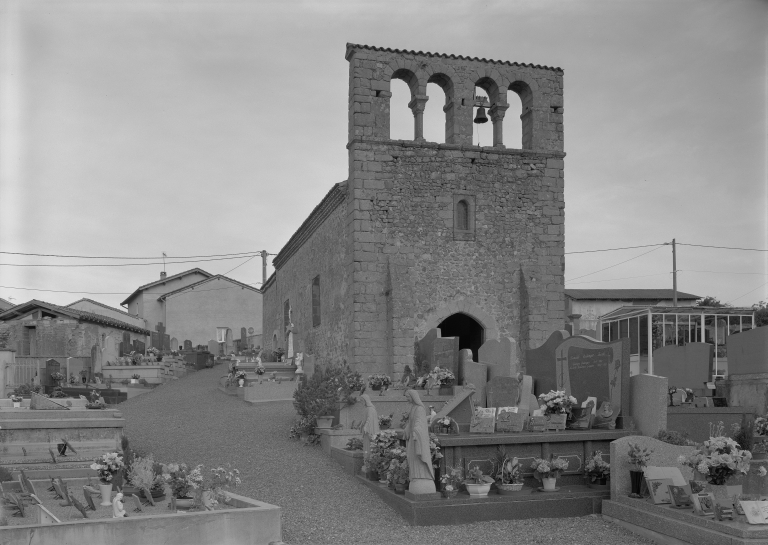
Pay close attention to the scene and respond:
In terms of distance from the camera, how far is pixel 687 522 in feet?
29.9

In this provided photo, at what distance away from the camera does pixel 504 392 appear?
1460cm

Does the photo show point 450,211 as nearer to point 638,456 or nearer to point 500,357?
point 500,357

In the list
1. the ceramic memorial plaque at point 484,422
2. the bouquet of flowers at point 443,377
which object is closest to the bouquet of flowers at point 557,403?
the ceramic memorial plaque at point 484,422

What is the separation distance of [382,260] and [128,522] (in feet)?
47.1

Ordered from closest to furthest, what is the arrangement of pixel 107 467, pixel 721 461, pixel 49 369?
1. pixel 721 461
2. pixel 107 467
3. pixel 49 369

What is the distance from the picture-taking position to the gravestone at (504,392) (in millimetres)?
14523

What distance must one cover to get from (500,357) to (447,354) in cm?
258

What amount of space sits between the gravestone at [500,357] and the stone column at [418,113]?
7259 millimetres

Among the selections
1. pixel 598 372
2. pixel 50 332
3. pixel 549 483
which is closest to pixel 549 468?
pixel 549 483

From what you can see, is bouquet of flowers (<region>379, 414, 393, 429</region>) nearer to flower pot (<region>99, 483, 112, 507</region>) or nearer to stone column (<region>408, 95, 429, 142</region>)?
flower pot (<region>99, 483, 112, 507</region>)

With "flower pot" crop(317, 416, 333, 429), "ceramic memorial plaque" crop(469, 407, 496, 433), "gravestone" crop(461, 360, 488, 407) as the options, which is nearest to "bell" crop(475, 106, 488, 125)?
"gravestone" crop(461, 360, 488, 407)

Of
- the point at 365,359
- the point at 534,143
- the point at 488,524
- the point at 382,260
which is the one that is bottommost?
the point at 488,524

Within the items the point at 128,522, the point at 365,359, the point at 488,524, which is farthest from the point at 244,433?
the point at 128,522

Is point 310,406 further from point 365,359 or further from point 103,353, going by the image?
point 103,353
